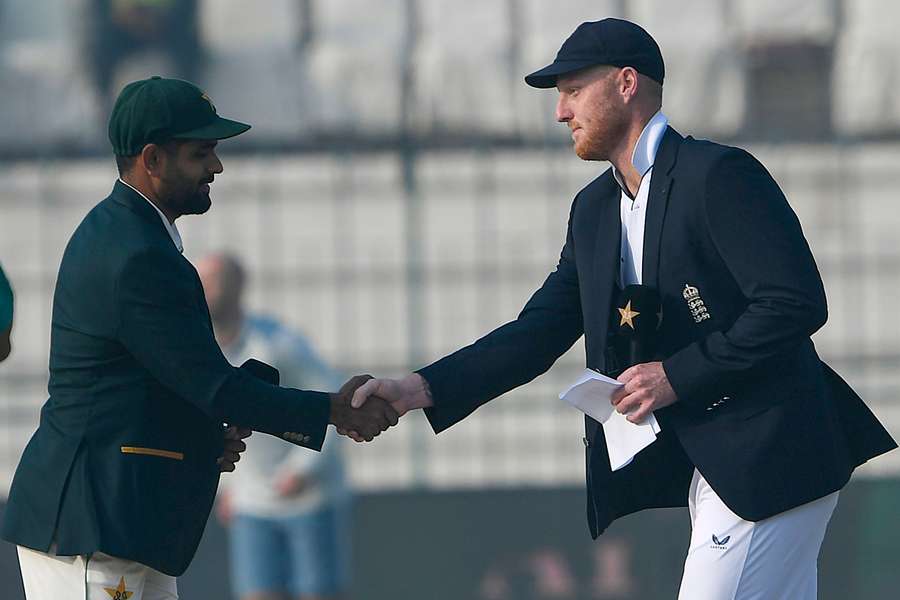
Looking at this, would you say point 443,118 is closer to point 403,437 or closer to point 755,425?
point 403,437

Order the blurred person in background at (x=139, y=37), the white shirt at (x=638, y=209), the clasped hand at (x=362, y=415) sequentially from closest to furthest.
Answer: the white shirt at (x=638, y=209) → the clasped hand at (x=362, y=415) → the blurred person in background at (x=139, y=37)

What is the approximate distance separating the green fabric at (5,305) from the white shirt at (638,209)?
1.52m

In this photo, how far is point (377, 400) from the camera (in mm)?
5109

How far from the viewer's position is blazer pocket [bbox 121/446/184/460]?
4215mm

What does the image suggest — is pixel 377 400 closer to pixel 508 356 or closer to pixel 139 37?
pixel 508 356

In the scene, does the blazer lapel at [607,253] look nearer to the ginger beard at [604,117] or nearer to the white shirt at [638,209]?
the white shirt at [638,209]

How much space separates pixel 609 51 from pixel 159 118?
1.15 metres

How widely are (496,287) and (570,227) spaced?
582 centimetres

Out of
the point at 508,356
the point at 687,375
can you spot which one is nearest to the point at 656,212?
the point at 687,375

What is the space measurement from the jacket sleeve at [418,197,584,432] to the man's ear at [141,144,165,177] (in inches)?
42.0

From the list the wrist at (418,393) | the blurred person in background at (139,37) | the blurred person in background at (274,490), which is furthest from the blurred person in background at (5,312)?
the blurred person in background at (139,37)

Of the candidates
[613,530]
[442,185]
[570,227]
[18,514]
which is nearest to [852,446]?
[570,227]

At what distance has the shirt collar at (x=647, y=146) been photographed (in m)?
4.62

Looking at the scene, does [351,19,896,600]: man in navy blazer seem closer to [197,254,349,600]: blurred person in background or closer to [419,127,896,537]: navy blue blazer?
[419,127,896,537]: navy blue blazer
